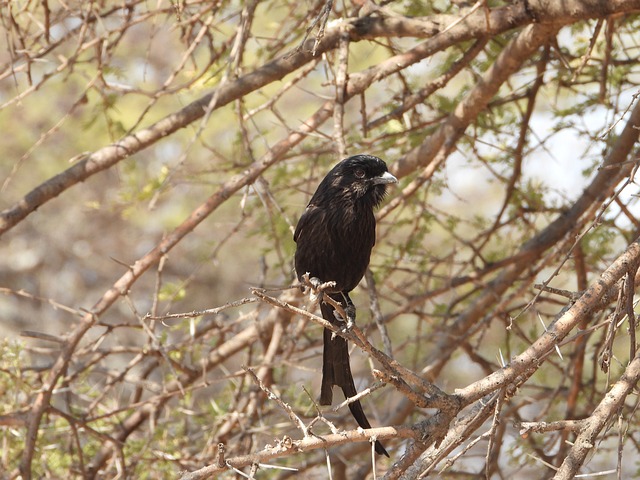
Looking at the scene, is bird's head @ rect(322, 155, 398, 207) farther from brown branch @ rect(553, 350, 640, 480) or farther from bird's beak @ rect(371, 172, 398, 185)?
brown branch @ rect(553, 350, 640, 480)

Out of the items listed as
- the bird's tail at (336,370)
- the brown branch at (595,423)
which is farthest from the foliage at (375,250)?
the bird's tail at (336,370)

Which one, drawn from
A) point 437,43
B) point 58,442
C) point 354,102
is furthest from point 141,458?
point 354,102

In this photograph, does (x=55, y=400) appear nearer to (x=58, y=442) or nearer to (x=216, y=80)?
(x=58, y=442)

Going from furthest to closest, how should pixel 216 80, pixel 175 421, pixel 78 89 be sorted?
pixel 78 89 → pixel 175 421 → pixel 216 80

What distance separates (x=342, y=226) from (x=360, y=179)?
27cm

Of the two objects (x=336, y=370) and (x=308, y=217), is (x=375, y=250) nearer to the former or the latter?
(x=308, y=217)

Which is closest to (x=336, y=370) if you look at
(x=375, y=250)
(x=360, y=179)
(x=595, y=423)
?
(x=360, y=179)

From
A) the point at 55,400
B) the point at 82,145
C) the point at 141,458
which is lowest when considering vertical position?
the point at 141,458

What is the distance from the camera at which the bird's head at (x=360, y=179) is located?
416cm

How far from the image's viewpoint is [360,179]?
4195 mm

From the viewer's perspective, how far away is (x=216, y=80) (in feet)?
16.7

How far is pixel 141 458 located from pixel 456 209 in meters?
11.4

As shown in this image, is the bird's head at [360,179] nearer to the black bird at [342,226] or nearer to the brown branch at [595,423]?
the black bird at [342,226]

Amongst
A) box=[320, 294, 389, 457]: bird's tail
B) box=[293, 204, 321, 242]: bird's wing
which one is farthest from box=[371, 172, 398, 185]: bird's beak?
box=[320, 294, 389, 457]: bird's tail
